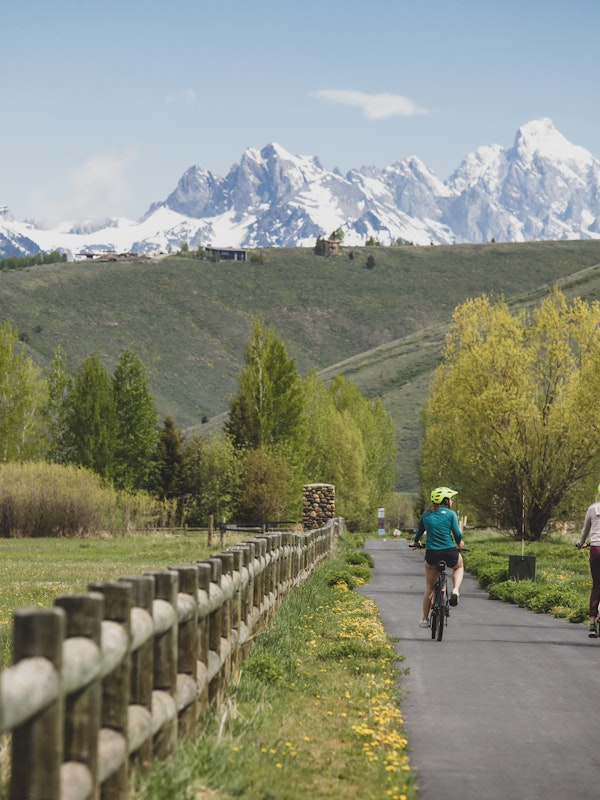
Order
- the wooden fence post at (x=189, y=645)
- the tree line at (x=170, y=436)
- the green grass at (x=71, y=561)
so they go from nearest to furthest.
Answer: the wooden fence post at (x=189, y=645) < the green grass at (x=71, y=561) < the tree line at (x=170, y=436)

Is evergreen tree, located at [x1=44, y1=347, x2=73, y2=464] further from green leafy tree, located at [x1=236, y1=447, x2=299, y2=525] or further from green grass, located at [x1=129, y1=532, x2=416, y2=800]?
green grass, located at [x1=129, y1=532, x2=416, y2=800]

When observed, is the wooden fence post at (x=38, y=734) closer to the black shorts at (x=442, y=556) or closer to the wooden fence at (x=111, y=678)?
the wooden fence at (x=111, y=678)

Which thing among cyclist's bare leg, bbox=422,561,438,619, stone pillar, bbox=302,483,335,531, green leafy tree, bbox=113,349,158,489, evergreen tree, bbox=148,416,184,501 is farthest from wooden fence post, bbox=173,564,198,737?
green leafy tree, bbox=113,349,158,489

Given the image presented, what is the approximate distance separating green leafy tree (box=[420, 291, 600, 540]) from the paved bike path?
2715cm

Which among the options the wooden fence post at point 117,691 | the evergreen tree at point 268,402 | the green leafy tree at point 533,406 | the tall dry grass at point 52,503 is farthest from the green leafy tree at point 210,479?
the wooden fence post at point 117,691

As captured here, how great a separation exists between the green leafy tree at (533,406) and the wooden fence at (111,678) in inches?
1476

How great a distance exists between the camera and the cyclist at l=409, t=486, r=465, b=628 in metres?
16.8

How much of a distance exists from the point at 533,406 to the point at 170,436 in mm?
31197

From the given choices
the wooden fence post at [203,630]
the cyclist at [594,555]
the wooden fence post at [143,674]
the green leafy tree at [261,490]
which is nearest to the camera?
the wooden fence post at [143,674]

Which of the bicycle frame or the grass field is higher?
the bicycle frame

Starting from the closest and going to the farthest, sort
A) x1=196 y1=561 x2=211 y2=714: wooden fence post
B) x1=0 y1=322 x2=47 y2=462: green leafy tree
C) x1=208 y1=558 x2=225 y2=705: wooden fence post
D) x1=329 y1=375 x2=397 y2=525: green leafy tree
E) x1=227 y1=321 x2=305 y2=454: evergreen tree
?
1. x1=196 y1=561 x2=211 y2=714: wooden fence post
2. x1=208 y1=558 x2=225 y2=705: wooden fence post
3. x1=227 y1=321 x2=305 y2=454: evergreen tree
4. x1=0 y1=322 x2=47 y2=462: green leafy tree
5. x1=329 y1=375 x2=397 y2=525: green leafy tree

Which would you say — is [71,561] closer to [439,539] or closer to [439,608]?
[439,539]

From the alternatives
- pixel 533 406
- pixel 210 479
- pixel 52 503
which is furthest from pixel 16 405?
pixel 533 406

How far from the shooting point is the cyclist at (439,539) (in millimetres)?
16797
